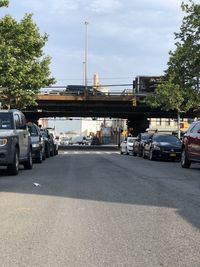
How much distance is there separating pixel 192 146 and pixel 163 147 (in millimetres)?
7663

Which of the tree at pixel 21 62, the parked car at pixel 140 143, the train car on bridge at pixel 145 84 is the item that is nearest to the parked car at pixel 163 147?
the parked car at pixel 140 143

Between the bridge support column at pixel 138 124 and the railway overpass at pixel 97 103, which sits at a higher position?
the railway overpass at pixel 97 103

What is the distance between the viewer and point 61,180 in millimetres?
15719

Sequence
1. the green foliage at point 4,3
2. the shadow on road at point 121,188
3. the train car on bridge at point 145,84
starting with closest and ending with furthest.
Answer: the shadow on road at point 121,188 → the green foliage at point 4,3 → the train car on bridge at point 145,84

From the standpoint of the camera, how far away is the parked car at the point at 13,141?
16938 millimetres

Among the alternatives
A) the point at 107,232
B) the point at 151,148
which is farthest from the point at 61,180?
the point at 151,148

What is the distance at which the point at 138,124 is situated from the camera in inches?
3228

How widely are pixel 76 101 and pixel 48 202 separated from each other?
5734 centimetres

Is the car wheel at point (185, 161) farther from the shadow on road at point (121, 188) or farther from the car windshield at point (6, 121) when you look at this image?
the car windshield at point (6, 121)

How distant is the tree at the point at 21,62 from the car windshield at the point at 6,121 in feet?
39.5

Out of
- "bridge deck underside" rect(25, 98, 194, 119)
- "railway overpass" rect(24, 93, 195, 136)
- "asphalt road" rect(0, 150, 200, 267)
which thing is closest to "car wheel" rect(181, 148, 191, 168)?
"asphalt road" rect(0, 150, 200, 267)

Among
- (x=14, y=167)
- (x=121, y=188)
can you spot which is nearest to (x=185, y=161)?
(x=14, y=167)

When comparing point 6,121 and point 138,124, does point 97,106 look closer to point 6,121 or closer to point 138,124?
point 138,124

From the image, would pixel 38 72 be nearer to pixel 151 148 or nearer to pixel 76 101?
pixel 151 148
